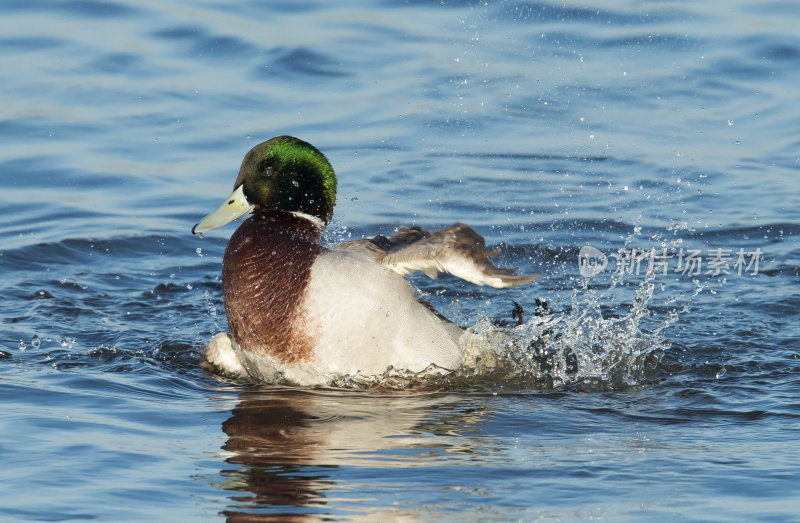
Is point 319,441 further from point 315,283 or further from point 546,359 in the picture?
point 546,359

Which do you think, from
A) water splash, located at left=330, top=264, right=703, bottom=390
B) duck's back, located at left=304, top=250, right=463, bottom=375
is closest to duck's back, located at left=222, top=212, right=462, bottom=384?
duck's back, located at left=304, top=250, right=463, bottom=375

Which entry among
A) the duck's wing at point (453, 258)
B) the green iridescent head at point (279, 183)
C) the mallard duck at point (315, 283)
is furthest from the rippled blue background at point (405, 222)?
the green iridescent head at point (279, 183)

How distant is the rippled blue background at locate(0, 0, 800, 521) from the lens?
4309 millimetres

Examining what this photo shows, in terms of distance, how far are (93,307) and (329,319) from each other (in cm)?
226

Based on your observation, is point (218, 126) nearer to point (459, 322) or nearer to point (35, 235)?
point (35, 235)

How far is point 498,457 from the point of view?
452 cm

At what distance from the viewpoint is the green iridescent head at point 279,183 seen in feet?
18.4

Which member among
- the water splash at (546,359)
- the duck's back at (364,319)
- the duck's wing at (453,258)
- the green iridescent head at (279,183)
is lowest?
the water splash at (546,359)

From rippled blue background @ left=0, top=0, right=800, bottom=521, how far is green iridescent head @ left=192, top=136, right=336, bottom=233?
841mm

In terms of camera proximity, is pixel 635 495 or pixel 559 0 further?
pixel 559 0

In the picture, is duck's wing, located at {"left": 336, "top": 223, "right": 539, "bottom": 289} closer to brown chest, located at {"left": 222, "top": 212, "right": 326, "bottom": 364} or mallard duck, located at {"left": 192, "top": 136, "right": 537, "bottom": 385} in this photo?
mallard duck, located at {"left": 192, "top": 136, "right": 537, "bottom": 385}

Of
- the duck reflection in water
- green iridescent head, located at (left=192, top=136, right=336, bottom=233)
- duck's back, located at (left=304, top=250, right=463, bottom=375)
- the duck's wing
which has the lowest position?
the duck reflection in water

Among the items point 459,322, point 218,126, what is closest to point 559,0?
point 218,126

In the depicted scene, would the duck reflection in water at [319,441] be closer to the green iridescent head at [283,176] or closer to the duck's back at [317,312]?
the duck's back at [317,312]
